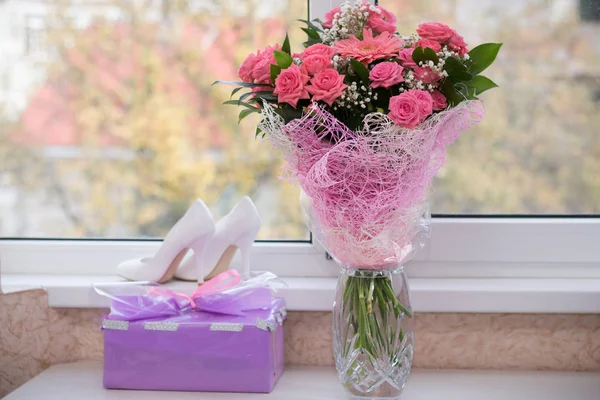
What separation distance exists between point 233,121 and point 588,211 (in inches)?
31.6

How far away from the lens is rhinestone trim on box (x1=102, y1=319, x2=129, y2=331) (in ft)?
4.02

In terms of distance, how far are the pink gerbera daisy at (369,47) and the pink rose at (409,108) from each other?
0.25 feet

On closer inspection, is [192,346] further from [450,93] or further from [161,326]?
[450,93]

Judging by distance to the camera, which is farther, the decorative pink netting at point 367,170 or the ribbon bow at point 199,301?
the ribbon bow at point 199,301

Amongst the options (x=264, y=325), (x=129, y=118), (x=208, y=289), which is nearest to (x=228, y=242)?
(x=208, y=289)

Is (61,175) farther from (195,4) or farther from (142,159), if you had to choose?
(195,4)

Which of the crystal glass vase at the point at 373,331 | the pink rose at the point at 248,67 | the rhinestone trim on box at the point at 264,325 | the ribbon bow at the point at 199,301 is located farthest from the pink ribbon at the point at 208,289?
the pink rose at the point at 248,67

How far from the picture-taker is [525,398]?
1198 mm

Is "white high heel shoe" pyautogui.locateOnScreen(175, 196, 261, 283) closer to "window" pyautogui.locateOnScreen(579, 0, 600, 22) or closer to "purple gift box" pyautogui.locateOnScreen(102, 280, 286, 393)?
"purple gift box" pyautogui.locateOnScreen(102, 280, 286, 393)

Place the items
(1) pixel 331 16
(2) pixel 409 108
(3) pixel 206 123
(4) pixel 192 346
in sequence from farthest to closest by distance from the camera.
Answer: (3) pixel 206 123
(4) pixel 192 346
(1) pixel 331 16
(2) pixel 409 108

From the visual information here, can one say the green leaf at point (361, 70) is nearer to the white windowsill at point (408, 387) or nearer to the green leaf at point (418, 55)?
the green leaf at point (418, 55)

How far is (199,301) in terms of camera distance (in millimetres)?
1264

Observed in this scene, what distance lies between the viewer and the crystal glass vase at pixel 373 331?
3.72ft

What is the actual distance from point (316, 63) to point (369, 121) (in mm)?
119
